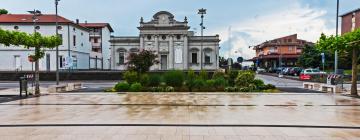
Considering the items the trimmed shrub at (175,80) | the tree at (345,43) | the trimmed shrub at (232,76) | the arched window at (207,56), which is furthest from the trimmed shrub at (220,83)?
the arched window at (207,56)

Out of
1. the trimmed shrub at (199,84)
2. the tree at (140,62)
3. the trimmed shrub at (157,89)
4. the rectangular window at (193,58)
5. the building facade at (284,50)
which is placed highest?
the building facade at (284,50)

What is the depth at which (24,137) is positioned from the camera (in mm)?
7781

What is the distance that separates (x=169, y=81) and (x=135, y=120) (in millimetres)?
11721

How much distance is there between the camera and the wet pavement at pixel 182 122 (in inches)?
314

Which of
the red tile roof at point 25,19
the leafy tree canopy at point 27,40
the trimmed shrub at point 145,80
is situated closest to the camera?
the leafy tree canopy at point 27,40

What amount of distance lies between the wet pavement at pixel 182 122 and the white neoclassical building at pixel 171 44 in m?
40.8

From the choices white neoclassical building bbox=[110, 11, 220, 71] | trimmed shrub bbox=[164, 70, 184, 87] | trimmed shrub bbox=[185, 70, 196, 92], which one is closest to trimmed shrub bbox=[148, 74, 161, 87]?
trimmed shrub bbox=[164, 70, 184, 87]

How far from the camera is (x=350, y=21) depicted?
65.6 meters

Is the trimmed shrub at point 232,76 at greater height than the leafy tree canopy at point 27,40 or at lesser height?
lesser

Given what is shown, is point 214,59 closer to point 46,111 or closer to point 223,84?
point 223,84

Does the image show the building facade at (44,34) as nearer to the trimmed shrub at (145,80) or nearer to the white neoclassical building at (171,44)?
the white neoclassical building at (171,44)

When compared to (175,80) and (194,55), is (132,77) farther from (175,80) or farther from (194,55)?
(194,55)

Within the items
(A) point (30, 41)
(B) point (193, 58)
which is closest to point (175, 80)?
(A) point (30, 41)

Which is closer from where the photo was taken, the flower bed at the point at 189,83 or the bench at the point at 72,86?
the flower bed at the point at 189,83
